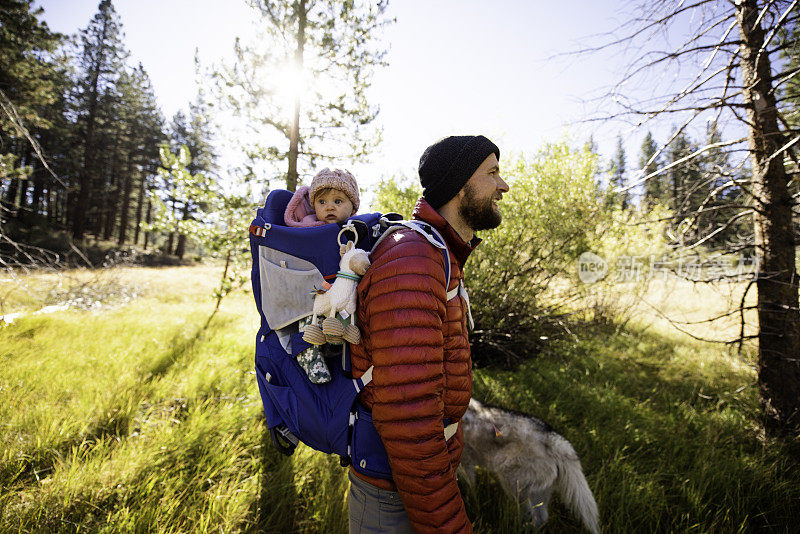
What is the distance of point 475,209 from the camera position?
1667mm

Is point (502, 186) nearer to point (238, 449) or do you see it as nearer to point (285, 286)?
point (285, 286)

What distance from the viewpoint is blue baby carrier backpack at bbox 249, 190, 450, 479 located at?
1.33 meters

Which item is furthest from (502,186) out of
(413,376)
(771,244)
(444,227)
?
(771,244)

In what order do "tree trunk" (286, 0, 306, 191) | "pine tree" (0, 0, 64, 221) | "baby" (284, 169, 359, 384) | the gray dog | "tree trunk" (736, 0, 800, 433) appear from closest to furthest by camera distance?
1. "baby" (284, 169, 359, 384)
2. the gray dog
3. "tree trunk" (736, 0, 800, 433)
4. "tree trunk" (286, 0, 306, 191)
5. "pine tree" (0, 0, 64, 221)

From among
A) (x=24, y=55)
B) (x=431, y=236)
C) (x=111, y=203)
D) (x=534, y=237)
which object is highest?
(x=24, y=55)

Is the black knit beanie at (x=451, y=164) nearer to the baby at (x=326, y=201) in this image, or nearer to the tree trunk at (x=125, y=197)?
the baby at (x=326, y=201)

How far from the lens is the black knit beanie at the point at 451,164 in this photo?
1657 mm

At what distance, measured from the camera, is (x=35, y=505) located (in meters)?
1.89

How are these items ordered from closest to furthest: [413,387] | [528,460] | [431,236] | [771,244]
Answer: [413,387] → [431,236] → [528,460] → [771,244]

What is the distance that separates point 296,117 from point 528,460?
724cm

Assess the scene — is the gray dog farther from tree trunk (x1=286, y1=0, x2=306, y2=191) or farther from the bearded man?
tree trunk (x1=286, y1=0, x2=306, y2=191)

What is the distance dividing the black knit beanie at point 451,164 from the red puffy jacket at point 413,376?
503mm

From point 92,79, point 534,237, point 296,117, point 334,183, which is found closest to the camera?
point 334,183

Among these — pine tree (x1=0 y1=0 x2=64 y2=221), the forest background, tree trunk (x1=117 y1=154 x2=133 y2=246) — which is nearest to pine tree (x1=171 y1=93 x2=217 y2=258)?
tree trunk (x1=117 y1=154 x2=133 y2=246)
